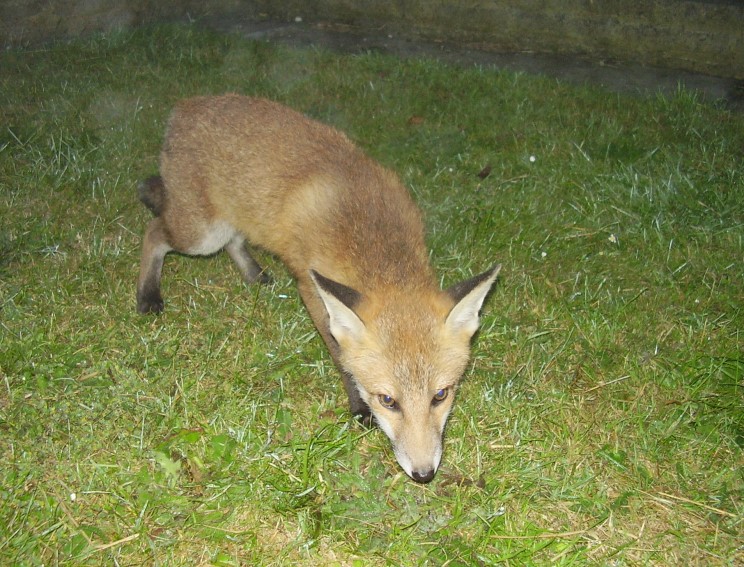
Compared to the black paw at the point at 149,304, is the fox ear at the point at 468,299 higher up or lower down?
higher up

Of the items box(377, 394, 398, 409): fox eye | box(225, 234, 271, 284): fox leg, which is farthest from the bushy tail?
box(377, 394, 398, 409): fox eye

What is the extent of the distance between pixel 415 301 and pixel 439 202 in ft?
7.78

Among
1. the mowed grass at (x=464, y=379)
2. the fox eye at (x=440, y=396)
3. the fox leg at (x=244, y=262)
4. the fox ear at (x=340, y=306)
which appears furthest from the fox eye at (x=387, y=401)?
the fox leg at (x=244, y=262)

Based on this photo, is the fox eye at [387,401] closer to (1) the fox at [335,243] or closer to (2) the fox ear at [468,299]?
(1) the fox at [335,243]

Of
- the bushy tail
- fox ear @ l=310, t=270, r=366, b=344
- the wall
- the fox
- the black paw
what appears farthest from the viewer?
the wall

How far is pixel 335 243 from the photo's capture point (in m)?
3.61

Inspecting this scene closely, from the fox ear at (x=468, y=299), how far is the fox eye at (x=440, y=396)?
30cm

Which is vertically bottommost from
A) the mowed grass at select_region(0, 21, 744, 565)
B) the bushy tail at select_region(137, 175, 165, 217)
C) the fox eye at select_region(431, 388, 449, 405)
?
the mowed grass at select_region(0, 21, 744, 565)

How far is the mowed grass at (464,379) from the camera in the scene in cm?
308

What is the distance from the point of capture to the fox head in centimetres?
299

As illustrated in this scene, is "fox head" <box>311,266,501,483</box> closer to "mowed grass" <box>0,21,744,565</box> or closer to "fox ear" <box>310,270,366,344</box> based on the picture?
"fox ear" <box>310,270,366,344</box>

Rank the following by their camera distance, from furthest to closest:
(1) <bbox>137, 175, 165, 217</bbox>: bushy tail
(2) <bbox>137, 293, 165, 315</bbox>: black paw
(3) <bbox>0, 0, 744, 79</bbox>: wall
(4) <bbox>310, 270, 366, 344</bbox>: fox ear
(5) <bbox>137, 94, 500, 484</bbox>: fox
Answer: (3) <bbox>0, 0, 744, 79</bbox>: wall
(1) <bbox>137, 175, 165, 217</bbox>: bushy tail
(2) <bbox>137, 293, 165, 315</bbox>: black paw
(5) <bbox>137, 94, 500, 484</bbox>: fox
(4) <bbox>310, 270, 366, 344</bbox>: fox ear

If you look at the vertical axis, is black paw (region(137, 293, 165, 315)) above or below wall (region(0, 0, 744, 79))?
below

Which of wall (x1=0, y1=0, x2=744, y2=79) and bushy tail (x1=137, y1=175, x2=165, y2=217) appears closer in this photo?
bushy tail (x1=137, y1=175, x2=165, y2=217)
